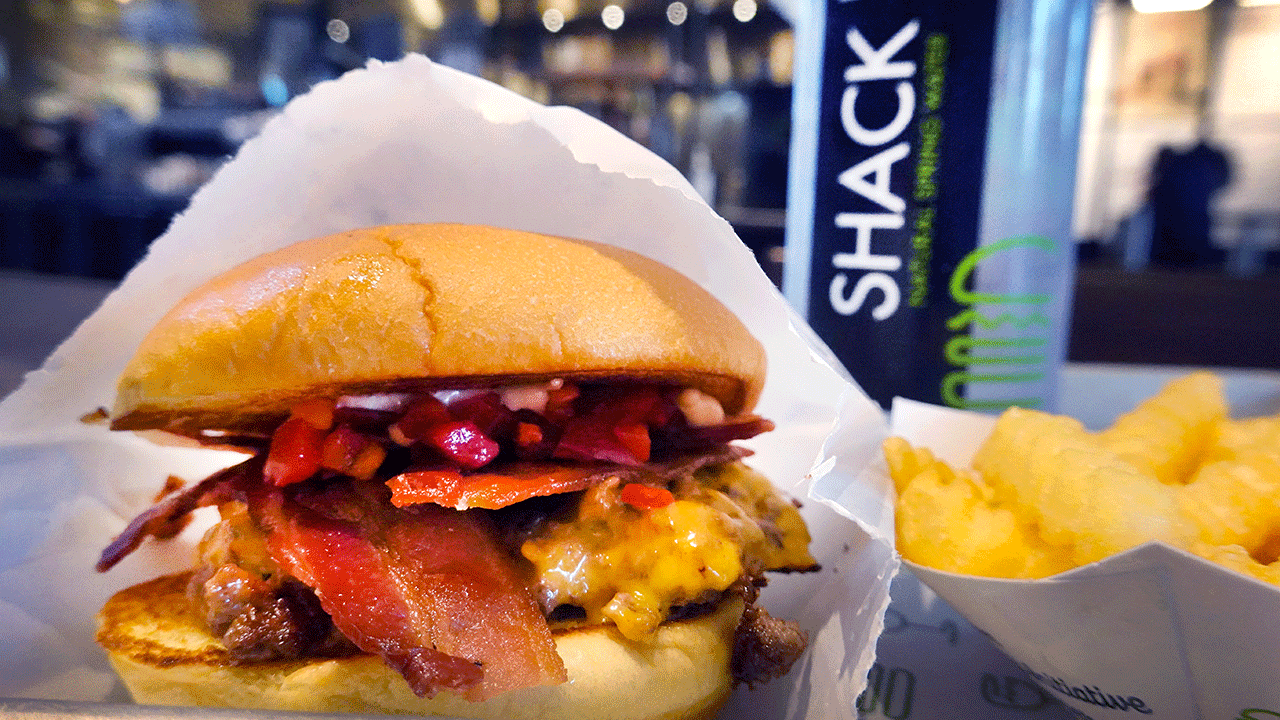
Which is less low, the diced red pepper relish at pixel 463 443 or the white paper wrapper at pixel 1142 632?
the diced red pepper relish at pixel 463 443

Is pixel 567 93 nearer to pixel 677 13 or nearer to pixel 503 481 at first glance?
pixel 677 13

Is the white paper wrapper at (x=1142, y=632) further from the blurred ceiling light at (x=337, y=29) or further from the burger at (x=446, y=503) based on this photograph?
the blurred ceiling light at (x=337, y=29)

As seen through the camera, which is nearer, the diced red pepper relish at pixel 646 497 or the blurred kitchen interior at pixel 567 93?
the diced red pepper relish at pixel 646 497

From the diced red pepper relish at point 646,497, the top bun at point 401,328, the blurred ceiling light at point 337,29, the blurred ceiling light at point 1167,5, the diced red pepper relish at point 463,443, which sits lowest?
the diced red pepper relish at point 646,497

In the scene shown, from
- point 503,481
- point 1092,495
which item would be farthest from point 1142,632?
point 503,481

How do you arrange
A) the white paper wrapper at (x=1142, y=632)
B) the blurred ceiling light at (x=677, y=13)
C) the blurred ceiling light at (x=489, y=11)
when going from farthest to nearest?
the blurred ceiling light at (x=489, y=11) < the blurred ceiling light at (x=677, y=13) < the white paper wrapper at (x=1142, y=632)

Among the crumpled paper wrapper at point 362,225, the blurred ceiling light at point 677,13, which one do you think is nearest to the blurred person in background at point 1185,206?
the blurred ceiling light at point 677,13

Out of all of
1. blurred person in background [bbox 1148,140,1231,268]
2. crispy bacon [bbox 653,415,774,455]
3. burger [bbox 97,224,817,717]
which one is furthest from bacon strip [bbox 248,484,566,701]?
blurred person in background [bbox 1148,140,1231,268]

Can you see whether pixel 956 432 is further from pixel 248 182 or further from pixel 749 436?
pixel 248 182
